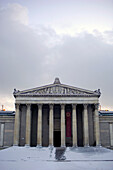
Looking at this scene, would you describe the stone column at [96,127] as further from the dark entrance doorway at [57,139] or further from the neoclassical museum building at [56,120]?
the dark entrance doorway at [57,139]

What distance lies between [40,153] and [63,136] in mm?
10517

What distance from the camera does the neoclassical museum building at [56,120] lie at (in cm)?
5859

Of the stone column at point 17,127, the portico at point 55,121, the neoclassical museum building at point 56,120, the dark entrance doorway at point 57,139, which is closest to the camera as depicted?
the stone column at point 17,127

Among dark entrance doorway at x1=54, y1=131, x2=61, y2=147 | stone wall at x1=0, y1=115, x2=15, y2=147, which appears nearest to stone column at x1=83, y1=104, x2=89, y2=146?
dark entrance doorway at x1=54, y1=131, x2=61, y2=147

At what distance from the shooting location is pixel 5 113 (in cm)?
6669

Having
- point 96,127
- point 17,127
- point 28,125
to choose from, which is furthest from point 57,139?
point 17,127

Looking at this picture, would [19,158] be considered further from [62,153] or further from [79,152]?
[79,152]

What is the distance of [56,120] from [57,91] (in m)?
8.86

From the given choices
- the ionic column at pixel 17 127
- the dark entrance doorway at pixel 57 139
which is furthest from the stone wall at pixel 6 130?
the dark entrance doorway at pixel 57 139

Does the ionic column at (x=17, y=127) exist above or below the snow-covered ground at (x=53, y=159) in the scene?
above

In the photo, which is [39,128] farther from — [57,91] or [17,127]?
[57,91]

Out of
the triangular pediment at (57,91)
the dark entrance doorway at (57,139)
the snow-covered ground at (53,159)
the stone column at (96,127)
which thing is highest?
the triangular pediment at (57,91)

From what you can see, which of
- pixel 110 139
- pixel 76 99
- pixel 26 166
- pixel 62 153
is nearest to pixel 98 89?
pixel 76 99

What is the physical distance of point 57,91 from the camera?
60.9 metres
